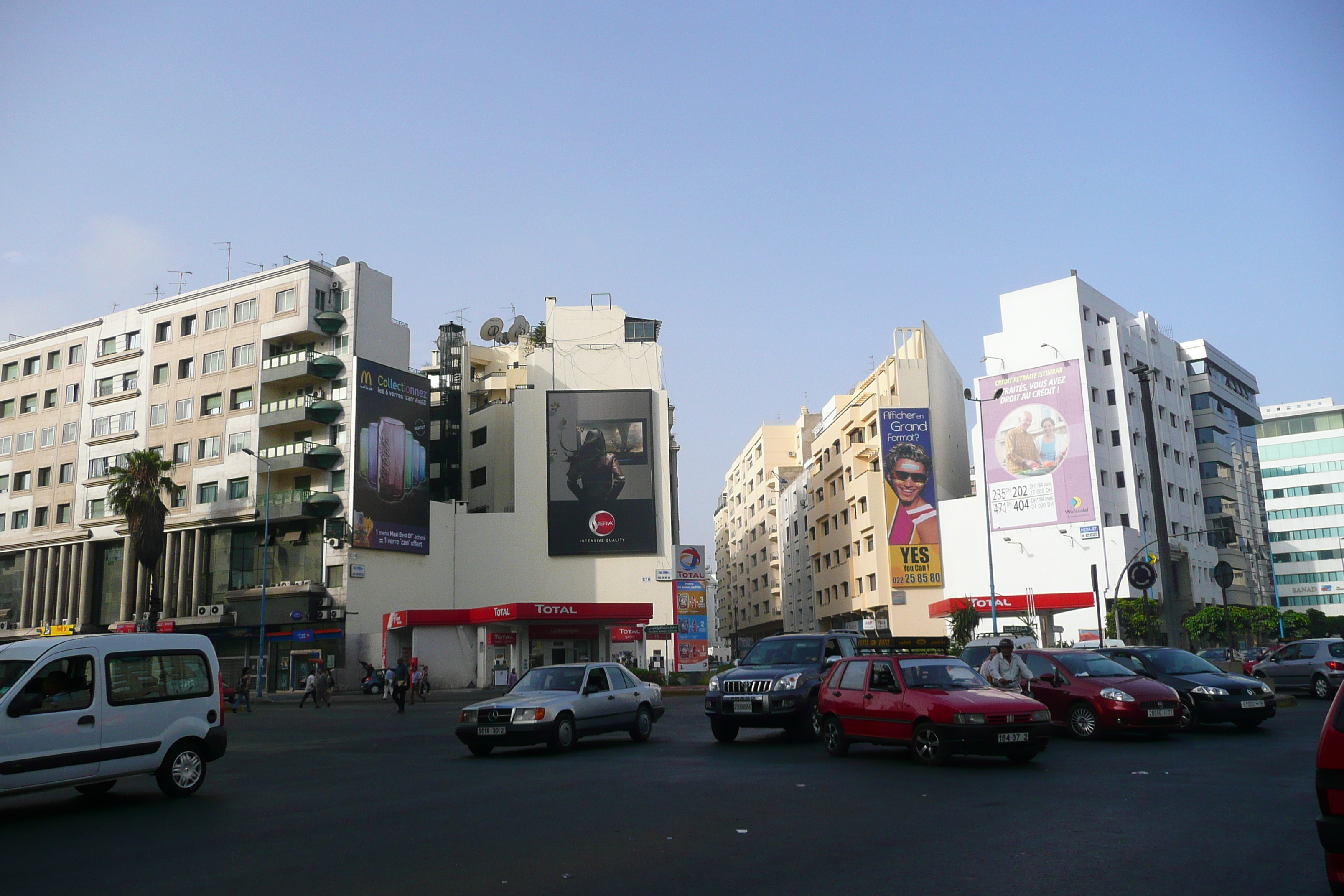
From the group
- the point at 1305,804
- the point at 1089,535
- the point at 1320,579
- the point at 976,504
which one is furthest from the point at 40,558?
the point at 1320,579

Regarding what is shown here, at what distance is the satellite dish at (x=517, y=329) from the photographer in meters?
78.4

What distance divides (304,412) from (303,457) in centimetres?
254

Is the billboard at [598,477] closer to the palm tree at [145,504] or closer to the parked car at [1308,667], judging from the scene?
the palm tree at [145,504]

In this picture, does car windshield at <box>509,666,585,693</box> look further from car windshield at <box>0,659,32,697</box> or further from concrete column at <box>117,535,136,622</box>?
concrete column at <box>117,535,136,622</box>

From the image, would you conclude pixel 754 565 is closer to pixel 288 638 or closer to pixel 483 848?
pixel 288 638

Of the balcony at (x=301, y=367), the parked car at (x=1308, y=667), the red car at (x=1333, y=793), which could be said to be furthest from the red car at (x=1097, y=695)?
the balcony at (x=301, y=367)

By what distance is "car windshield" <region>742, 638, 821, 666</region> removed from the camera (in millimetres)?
18078

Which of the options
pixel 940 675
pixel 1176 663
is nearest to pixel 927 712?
pixel 940 675

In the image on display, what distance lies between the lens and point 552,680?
1836cm

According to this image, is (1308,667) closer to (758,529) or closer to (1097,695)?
(1097,695)

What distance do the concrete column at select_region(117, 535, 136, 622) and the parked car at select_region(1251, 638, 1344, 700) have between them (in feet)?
190

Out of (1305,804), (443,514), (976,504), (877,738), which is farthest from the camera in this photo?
(976,504)

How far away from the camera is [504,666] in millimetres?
54406

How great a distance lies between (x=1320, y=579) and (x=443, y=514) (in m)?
95.1
